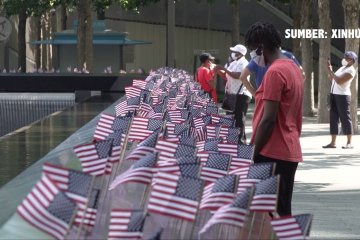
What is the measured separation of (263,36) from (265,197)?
3.44m

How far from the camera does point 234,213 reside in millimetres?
5352

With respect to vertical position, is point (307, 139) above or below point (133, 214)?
below

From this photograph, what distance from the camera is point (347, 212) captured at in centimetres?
1355

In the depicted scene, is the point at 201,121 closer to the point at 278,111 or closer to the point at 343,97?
the point at 278,111

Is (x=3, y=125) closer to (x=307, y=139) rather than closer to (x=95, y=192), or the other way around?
(x=307, y=139)

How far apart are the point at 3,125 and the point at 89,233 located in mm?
19696

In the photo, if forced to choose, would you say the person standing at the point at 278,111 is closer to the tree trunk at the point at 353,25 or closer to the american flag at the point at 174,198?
the american flag at the point at 174,198

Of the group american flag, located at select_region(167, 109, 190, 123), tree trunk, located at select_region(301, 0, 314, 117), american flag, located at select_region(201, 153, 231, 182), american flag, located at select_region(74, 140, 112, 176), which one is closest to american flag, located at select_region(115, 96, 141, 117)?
american flag, located at select_region(167, 109, 190, 123)

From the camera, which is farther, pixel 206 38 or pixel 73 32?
pixel 206 38

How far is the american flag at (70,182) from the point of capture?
5129 mm

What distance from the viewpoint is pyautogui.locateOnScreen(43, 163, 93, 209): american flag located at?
5129mm

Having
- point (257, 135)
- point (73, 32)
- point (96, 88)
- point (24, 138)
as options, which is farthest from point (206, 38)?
point (257, 135)

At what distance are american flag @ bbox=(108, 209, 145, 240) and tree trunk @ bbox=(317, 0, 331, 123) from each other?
2602 cm

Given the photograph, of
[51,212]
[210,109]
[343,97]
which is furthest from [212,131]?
[343,97]
